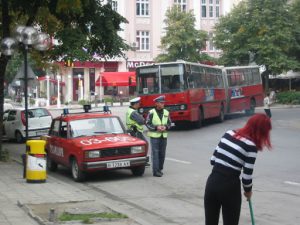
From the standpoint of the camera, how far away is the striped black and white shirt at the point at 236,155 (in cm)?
598

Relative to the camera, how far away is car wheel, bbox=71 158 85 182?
13859 millimetres

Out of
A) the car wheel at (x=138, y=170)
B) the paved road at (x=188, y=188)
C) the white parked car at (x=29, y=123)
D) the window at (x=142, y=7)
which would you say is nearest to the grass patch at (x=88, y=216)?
the paved road at (x=188, y=188)

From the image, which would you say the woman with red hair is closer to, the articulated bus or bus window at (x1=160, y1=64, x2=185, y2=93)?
the articulated bus

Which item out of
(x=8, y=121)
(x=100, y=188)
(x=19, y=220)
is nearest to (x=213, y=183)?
(x=19, y=220)

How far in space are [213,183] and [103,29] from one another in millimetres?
14867

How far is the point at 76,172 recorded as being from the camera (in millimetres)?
14109

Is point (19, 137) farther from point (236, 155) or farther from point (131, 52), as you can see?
point (131, 52)

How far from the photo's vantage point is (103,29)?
20312 mm

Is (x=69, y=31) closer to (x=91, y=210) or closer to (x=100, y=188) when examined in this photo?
(x=100, y=188)

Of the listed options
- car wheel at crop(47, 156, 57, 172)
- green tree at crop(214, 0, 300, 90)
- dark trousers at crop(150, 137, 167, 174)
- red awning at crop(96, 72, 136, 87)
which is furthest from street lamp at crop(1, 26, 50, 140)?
red awning at crop(96, 72, 136, 87)

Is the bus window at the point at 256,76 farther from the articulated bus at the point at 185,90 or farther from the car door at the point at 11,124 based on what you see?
the car door at the point at 11,124

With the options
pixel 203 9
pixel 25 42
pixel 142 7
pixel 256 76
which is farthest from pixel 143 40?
pixel 25 42

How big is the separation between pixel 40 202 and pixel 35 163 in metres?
2.80

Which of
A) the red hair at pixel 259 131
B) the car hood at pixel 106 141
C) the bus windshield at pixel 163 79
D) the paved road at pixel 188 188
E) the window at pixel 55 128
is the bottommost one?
the paved road at pixel 188 188
